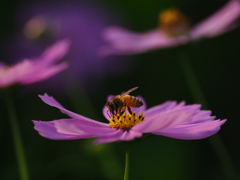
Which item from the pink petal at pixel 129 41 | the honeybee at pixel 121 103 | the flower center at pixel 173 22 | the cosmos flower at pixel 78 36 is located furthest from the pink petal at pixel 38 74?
the cosmos flower at pixel 78 36

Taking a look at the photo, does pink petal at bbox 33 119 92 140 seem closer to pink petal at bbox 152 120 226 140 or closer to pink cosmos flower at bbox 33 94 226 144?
pink cosmos flower at bbox 33 94 226 144

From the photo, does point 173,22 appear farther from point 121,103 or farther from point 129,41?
point 121,103

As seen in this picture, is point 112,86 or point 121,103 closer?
point 121,103

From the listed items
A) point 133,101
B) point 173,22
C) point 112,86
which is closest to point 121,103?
point 133,101

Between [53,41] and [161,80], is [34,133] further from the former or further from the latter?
[161,80]

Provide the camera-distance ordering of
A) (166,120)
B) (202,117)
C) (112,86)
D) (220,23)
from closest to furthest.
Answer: (166,120), (202,117), (220,23), (112,86)

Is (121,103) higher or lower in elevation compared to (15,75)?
lower

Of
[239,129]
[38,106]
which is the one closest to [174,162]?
[239,129]
